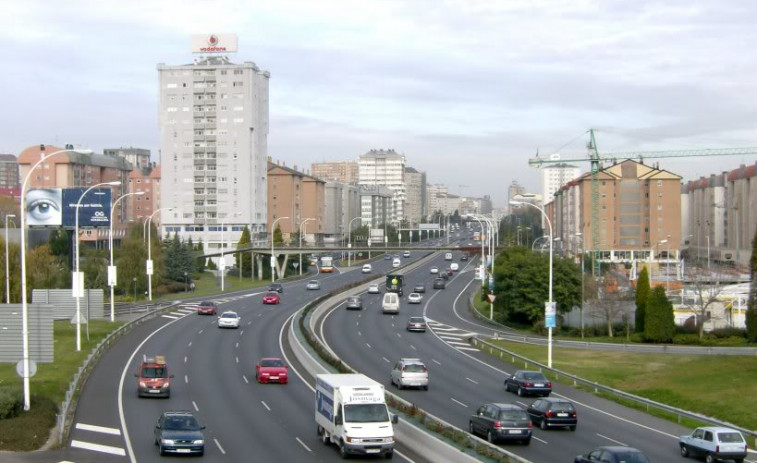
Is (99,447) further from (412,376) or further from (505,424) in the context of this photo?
(412,376)

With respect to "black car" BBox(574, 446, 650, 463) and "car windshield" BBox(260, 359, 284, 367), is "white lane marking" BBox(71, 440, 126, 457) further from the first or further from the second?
"car windshield" BBox(260, 359, 284, 367)

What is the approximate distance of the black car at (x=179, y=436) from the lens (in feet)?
85.3

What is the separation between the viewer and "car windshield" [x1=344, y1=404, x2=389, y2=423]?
26.1m

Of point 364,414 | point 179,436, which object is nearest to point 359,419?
point 364,414

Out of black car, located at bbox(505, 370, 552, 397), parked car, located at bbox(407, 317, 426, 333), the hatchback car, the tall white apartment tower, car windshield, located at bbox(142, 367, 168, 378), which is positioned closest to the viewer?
car windshield, located at bbox(142, 367, 168, 378)

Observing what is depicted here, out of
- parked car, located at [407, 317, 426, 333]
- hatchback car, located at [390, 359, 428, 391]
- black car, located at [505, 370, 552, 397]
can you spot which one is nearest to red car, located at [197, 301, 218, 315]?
parked car, located at [407, 317, 426, 333]

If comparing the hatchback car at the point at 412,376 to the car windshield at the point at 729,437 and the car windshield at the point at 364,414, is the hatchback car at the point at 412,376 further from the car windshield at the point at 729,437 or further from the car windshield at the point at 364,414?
the car windshield at the point at 729,437

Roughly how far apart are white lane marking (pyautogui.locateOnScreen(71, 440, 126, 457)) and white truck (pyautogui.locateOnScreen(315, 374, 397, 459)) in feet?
20.0

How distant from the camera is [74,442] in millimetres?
28094

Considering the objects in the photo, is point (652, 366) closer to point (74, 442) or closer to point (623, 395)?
point (623, 395)

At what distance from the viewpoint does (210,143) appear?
149625 mm

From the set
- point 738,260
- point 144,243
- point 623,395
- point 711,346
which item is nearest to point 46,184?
point 144,243

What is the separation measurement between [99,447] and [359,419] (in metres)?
7.81

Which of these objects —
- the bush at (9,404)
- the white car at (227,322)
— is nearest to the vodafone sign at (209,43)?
the white car at (227,322)
